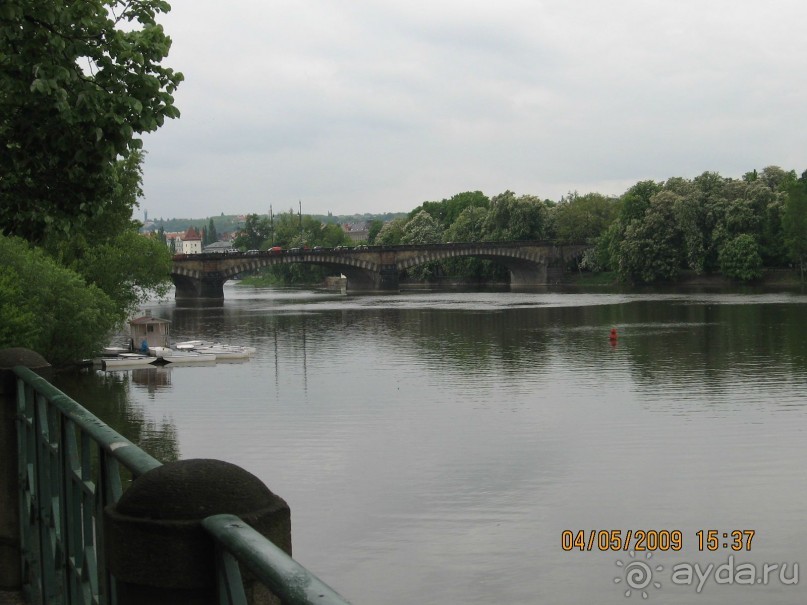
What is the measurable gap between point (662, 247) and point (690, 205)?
4702 millimetres

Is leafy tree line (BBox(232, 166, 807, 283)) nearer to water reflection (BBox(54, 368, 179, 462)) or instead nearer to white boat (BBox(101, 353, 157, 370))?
white boat (BBox(101, 353, 157, 370))

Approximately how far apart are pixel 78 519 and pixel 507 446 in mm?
19857

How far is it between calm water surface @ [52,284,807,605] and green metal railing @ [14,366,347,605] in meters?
8.82

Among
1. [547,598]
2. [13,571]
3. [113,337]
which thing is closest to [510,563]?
[547,598]

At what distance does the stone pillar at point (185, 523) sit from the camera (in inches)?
115

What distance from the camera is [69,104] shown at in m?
9.60

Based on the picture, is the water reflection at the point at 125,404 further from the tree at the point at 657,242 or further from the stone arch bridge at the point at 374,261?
the tree at the point at 657,242

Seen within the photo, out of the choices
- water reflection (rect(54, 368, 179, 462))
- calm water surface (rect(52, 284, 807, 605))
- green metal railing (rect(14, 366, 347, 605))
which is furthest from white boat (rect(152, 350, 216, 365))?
green metal railing (rect(14, 366, 347, 605))

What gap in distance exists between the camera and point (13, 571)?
6.62 meters

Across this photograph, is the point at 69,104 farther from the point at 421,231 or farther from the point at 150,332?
the point at 421,231

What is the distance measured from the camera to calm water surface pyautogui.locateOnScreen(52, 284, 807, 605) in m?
15.8

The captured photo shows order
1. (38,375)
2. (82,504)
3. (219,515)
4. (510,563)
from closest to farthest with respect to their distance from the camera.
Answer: (219,515) < (82,504) < (38,375) < (510,563)

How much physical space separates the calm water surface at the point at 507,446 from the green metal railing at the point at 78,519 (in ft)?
28.9

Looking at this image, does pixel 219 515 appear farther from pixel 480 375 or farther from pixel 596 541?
pixel 480 375
